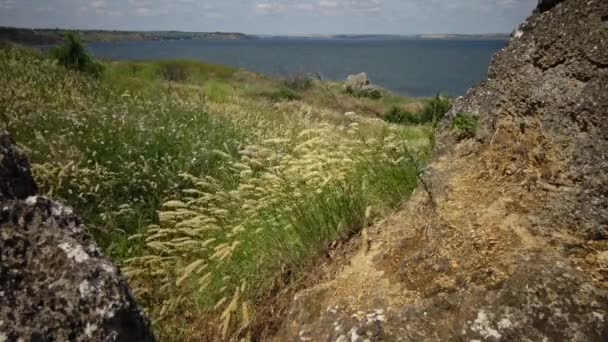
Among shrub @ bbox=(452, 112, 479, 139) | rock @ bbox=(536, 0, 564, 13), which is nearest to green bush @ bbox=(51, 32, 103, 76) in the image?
shrub @ bbox=(452, 112, 479, 139)

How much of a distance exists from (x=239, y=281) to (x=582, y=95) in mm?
2744

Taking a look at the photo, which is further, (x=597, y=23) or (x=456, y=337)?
(x=597, y=23)

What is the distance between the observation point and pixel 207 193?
4555 millimetres

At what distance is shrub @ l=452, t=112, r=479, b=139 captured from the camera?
3229 mm

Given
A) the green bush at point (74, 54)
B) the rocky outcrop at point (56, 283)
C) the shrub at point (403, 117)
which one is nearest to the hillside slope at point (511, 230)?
the rocky outcrop at point (56, 283)

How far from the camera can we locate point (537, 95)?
2.80 meters

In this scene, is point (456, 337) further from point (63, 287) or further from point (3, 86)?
point (3, 86)

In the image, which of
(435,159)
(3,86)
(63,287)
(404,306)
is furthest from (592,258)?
(3,86)

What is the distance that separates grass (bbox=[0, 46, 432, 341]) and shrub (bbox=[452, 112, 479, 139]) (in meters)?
0.59

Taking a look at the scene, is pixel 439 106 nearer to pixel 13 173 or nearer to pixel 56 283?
pixel 13 173

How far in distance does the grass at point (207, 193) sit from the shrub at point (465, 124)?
589 millimetres

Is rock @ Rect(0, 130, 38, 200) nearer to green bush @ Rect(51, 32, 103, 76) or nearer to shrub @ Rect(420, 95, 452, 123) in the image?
shrub @ Rect(420, 95, 452, 123)

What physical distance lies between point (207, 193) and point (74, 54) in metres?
17.5

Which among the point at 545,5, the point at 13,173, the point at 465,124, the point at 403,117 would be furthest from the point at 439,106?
the point at 403,117
